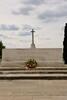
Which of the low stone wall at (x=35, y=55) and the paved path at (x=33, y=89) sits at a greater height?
the paved path at (x=33, y=89)

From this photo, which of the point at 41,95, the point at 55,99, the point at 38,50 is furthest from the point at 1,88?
the point at 38,50

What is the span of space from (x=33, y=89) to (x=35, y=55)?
13.4 metres

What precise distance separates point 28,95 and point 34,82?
48.8 inches

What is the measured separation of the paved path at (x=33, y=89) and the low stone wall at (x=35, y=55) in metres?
12.4

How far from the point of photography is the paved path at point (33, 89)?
488cm

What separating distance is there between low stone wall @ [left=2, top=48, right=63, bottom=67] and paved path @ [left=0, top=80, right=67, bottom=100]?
12406 mm

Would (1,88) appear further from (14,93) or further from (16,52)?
(16,52)

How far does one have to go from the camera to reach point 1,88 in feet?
18.7

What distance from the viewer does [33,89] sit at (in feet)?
18.2

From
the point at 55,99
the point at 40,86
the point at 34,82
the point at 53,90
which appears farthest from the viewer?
the point at 34,82

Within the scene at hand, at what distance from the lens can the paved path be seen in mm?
4875

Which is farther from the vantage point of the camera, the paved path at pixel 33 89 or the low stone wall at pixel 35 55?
the low stone wall at pixel 35 55

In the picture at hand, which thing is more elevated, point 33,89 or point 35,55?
point 33,89

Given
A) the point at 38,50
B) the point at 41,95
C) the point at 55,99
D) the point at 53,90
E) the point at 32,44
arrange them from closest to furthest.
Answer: the point at 55,99, the point at 41,95, the point at 53,90, the point at 38,50, the point at 32,44
